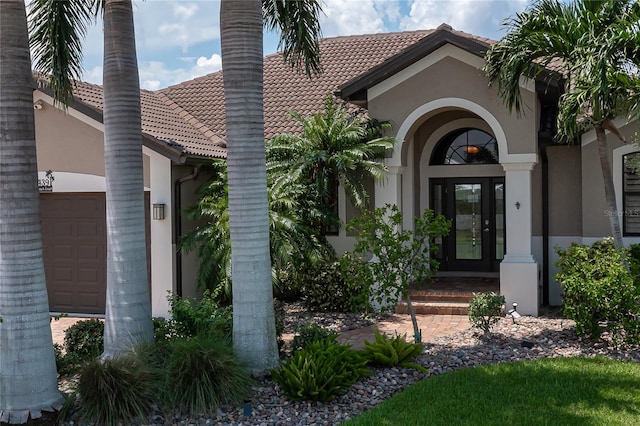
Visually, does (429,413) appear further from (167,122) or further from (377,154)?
(167,122)

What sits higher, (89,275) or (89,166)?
(89,166)

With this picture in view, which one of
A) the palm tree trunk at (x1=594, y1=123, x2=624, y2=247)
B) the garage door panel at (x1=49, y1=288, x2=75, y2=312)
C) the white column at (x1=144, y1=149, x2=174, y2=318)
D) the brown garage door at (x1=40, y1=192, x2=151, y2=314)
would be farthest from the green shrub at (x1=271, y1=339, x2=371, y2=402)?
the garage door panel at (x1=49, y1=288, x2=75, y2=312)

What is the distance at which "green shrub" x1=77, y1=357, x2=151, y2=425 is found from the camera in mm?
6680

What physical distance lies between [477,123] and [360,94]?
3200mm

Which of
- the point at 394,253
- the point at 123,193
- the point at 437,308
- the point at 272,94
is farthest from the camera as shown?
the point at 272,94

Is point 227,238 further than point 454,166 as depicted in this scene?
No

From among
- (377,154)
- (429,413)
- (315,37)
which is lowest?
(429,413)

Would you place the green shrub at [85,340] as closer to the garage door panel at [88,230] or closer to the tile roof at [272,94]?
the garage door panel at [88,230]

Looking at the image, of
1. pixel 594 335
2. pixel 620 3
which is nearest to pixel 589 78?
pixel 620 3

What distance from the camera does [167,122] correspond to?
15711 mm

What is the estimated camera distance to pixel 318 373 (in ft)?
23.4

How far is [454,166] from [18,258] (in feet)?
37.1

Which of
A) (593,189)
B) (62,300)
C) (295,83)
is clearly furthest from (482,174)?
(62,300)

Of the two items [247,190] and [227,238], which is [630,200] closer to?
[227,238]
